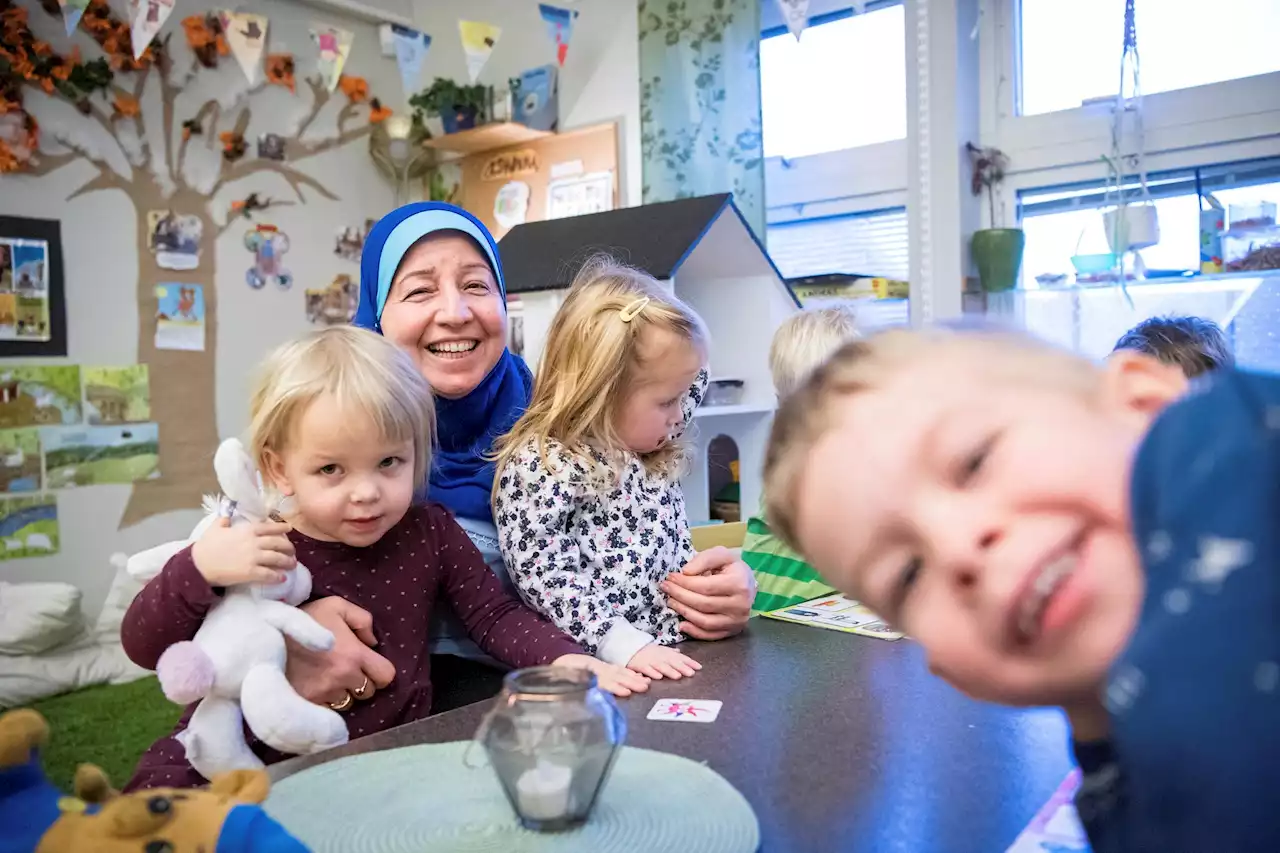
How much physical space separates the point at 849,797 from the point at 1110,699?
413mm

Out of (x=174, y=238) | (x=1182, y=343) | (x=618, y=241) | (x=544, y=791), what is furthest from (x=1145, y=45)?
(x=174, y=238)

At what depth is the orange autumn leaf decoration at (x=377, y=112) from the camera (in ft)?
12.8

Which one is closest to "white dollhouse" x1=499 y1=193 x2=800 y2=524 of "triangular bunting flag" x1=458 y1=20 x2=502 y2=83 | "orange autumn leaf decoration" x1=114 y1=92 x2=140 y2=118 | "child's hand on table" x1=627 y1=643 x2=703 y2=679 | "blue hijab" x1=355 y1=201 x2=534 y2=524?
"blue hijab" x1=355 y1=201 x2=534 y2=524

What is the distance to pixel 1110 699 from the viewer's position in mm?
353

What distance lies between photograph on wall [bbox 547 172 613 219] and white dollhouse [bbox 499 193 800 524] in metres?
1.09

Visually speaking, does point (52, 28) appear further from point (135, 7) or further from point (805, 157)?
point (805, 157)

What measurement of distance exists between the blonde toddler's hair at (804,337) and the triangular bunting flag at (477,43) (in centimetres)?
192

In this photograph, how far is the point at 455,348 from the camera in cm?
144

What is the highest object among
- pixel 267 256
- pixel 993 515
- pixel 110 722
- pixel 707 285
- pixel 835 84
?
pixel 835 84

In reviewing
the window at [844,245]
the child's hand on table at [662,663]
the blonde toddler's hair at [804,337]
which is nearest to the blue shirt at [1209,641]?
the child's hand on table at [662,663]

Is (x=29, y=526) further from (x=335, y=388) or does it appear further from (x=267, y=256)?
(x=335, y=388)

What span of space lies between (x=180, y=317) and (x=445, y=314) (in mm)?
2377

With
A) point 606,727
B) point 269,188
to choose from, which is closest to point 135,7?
point 269,188

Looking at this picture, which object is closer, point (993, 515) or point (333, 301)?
point (993, 515)
